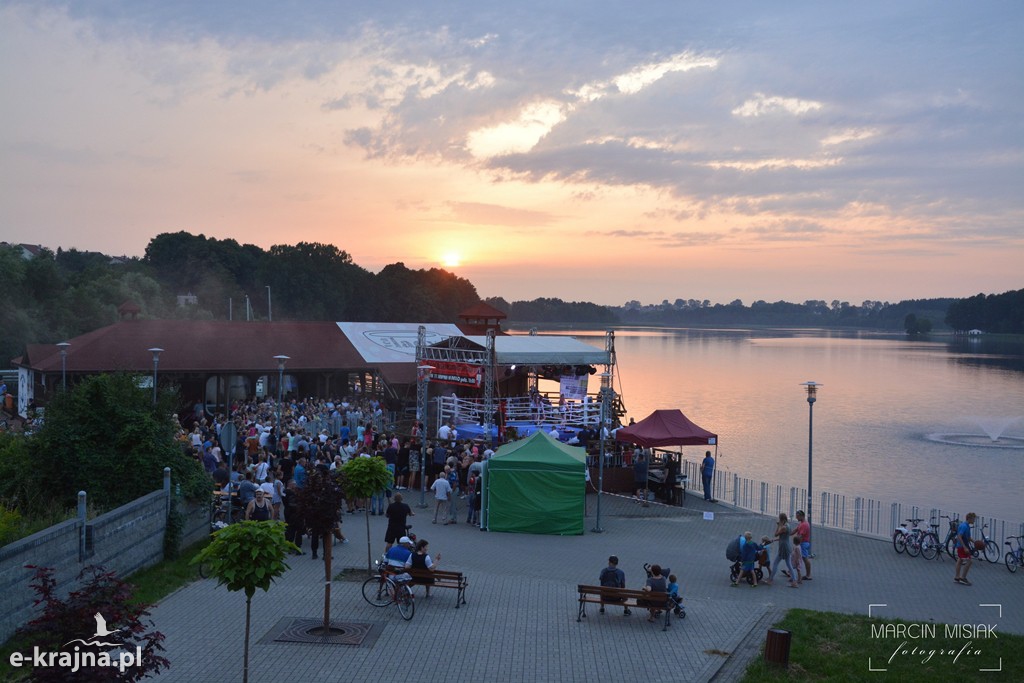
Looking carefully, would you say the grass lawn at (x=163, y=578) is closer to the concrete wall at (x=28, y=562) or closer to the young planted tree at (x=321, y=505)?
the concrete wall at (x=28, y=562)

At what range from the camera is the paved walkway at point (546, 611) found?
35.4 feet

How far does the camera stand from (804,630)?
12.6 m

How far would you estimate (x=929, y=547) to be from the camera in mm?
18266

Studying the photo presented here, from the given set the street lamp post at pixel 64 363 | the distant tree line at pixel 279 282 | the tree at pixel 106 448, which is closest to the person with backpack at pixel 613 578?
the tree at pixel 106 448

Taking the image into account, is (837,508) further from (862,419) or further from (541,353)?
(862,419)

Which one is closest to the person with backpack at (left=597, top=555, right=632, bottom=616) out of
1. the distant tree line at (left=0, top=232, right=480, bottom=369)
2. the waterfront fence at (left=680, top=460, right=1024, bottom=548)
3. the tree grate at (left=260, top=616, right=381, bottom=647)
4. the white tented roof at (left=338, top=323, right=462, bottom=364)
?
the tree grate at (left=260, top=616, right=381, bottom=647)

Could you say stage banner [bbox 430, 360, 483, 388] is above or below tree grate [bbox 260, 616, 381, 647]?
above

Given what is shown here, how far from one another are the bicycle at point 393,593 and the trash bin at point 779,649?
5019 mm

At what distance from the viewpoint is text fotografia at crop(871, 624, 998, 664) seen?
11.6 metres

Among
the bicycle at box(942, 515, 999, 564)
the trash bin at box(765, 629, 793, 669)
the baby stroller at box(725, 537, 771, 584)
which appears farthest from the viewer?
the bicycle at box(942, 515, 999, 564)

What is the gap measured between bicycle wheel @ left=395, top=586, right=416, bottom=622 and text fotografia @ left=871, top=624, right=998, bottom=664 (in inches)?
261

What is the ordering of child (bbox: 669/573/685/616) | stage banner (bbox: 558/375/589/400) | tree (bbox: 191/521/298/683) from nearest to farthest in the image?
tree (bbox: 191/521/298/683) → child (bbox: 669/573/685/616) → stage banner (bbox: 558/375/589/400)

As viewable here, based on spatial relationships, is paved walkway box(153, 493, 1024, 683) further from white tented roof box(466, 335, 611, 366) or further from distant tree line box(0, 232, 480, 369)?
distant tree line box(0, 232, 480, 369)

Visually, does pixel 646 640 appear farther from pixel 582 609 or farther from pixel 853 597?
pixel 853 597
